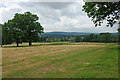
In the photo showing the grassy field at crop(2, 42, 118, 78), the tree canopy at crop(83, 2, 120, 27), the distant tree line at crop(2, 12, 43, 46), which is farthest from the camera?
the distant tree line at crop(2, 12, 43, 46)

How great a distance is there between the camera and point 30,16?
1869 inches

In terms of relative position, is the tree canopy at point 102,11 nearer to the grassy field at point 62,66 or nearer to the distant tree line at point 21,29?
the grassy field at point 62,66

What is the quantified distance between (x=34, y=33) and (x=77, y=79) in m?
42.2

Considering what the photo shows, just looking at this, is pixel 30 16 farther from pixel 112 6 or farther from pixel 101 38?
pixel 101 38

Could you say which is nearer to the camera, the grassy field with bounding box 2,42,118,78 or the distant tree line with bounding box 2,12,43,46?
the grassy field with bounding box 2,42,118,78

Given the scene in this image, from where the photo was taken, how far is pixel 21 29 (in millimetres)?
44906

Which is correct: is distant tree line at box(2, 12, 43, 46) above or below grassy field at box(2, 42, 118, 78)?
above

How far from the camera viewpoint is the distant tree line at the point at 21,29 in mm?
42375

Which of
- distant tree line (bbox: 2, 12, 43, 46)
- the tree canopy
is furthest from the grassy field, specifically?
distant tree line (bbox: 2, 12, 43, 46)

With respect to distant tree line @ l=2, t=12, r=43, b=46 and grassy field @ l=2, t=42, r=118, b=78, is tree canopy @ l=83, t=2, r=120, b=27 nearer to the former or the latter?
grassy field @ l=2, t=42, r=118, b=78

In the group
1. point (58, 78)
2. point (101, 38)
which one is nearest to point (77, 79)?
point (58, 78)

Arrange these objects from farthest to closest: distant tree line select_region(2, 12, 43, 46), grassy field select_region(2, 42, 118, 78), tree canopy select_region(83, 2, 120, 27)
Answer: distant tree line select_region(2, 12, 43, 46) → tree canopy select_region(83, 2, 120, 27) → grassy field select_region(2, 42, 118, 78)

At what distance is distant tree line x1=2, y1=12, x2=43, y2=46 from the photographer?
Answer: 139ft

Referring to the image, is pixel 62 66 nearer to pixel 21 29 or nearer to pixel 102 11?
pixel 102 11
